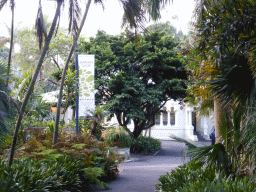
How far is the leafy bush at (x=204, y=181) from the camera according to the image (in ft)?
14.2

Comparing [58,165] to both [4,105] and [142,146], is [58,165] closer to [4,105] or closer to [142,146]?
[4,105]

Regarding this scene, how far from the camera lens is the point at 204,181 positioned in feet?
16.6

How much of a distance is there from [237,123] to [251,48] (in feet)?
5.04

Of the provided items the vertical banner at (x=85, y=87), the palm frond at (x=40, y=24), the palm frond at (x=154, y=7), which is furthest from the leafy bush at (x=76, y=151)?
the palm frond at (x=154, y=7)

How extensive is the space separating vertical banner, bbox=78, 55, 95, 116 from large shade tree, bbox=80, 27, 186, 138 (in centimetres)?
778

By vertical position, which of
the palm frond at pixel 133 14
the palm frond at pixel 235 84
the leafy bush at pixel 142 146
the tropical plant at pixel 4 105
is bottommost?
the leafy bush at pixel 142 146

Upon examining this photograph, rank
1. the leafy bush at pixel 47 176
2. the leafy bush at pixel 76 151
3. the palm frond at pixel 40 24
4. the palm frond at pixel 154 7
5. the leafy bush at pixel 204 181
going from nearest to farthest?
the leafy bush at pixel 204 181
the leafy bush at pixel 47 176
the palm frond at pixel 40 24
the leafy bush at pixel 76 151
the palm frond at pixel 154 7

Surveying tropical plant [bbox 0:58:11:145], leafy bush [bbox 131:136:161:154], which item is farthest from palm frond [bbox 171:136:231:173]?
leafy bush [bbox 131:136:161:154]

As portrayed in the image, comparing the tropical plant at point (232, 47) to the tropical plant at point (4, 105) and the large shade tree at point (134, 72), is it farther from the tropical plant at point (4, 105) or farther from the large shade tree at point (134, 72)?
the large shade tree at point (134, 72)

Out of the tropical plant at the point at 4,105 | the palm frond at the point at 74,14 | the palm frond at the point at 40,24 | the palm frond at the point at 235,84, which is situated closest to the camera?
the tropical plant at the point at 4,105

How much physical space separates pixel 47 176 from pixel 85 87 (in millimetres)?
5735

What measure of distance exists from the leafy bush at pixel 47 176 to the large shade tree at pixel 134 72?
11316mm

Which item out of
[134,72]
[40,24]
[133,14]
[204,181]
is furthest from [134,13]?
[134,72]

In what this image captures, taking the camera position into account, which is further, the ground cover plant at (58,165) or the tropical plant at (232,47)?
the tropical plant at (232,47)
